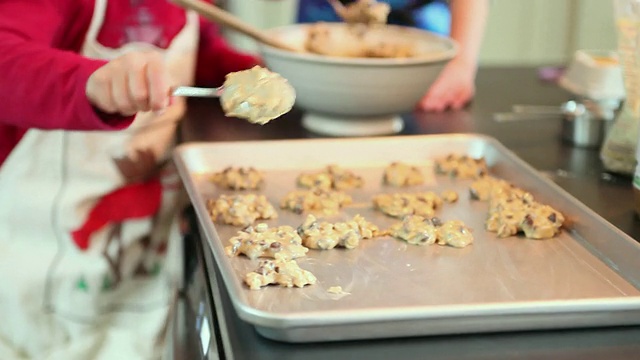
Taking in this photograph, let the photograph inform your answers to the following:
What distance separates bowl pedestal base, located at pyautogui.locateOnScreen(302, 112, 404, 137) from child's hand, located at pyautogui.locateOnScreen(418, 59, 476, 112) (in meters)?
0.12

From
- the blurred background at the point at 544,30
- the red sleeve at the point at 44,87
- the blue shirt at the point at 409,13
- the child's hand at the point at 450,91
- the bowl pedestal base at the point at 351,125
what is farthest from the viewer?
the blurred background at the point at 544,30

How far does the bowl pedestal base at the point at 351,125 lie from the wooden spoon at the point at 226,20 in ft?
0.32

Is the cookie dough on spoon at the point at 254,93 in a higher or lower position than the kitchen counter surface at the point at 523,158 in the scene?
higher

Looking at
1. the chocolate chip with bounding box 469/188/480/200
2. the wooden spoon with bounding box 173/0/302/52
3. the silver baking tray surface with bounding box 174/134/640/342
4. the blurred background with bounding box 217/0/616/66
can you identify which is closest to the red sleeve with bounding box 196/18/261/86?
the wooden spoon with bounding box 173/0/302/52

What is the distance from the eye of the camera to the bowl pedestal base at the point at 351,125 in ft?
3.69

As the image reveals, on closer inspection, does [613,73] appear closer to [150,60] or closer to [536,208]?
[536,208]

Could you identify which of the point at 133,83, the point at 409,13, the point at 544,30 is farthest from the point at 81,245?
the point at 544,30

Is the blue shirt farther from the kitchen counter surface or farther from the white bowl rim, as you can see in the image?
the white bowl rim

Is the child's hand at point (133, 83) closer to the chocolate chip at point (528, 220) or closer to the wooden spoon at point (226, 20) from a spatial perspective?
the wooden spoon at point (226, 20)

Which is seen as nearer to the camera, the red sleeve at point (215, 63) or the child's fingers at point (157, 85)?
the child's fingers at point (157, 85)

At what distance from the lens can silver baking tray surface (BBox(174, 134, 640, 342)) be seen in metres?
0.61

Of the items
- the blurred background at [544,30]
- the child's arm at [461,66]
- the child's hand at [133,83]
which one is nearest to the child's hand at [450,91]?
the child's arm at [461,66]

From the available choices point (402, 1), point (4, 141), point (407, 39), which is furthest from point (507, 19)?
point (4, 141)

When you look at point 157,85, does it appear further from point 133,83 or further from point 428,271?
point 428,271
